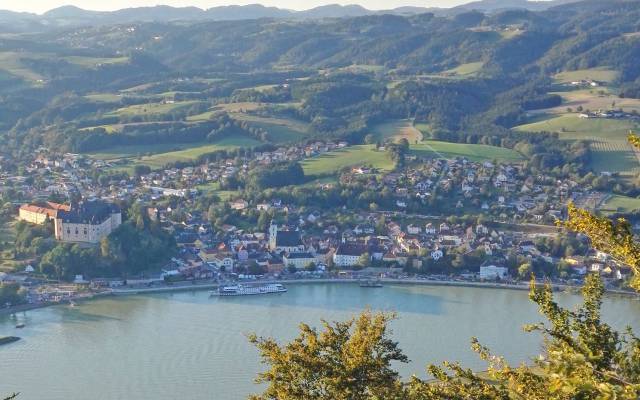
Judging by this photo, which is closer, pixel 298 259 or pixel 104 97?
pixel 298 259

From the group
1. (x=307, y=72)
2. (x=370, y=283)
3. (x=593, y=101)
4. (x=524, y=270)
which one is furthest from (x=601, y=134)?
(x=307, y=72)

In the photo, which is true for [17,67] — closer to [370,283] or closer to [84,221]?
[84,221]

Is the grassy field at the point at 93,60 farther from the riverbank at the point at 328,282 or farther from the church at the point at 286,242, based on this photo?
the riverbank at the point at 328,282

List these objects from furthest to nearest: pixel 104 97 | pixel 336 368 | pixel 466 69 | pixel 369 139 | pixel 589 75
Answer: pixel 466 69, pixel 589 75, pixel 104 97, pixel 369 139, pixel 336 368

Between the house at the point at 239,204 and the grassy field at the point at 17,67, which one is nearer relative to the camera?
the house at the point at 239,204

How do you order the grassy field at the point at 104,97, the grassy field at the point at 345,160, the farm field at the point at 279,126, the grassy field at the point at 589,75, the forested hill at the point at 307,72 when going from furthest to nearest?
the grassy field at the point at 589,75, the grassy field at the point at 104,97, the forested hill at the point at 307,72, the farm field at the point at 279,126, the grassy field at the point at 345,160

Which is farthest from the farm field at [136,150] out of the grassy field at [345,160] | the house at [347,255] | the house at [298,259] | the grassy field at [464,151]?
the house at [347,255]
